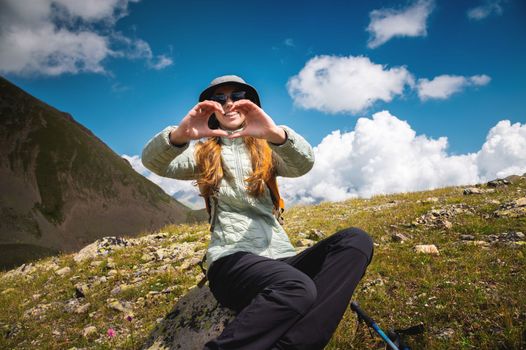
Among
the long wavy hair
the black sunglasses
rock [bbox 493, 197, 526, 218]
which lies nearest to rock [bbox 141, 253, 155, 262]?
the long wavy hair

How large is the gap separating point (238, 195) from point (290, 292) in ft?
5.07

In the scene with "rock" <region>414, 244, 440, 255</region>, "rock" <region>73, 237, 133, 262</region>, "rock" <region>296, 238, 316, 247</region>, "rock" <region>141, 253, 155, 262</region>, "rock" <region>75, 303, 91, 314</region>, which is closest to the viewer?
"rock" <region>414, 244, 440, 255</region>

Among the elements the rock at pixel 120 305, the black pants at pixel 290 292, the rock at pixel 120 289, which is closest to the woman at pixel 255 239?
the black pants at pixel 290 292

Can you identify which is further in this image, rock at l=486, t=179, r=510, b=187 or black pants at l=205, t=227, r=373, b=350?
rock at l=486, t=179, r=510, b=187

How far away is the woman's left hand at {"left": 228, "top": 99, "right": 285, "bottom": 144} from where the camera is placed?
11.7 feet

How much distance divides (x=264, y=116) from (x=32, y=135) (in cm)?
23584

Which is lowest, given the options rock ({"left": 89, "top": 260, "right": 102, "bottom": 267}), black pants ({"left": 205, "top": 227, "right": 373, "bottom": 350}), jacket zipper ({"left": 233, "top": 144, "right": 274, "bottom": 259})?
rock ({"left": 89, "top": 260, "right": 102, "bottom": 267})

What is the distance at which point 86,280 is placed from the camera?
8469mm

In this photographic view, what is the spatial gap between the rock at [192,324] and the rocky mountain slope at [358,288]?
0.06ft

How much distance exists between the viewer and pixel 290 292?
2.95m

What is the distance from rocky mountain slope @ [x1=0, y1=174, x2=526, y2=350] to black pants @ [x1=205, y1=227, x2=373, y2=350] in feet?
3.07

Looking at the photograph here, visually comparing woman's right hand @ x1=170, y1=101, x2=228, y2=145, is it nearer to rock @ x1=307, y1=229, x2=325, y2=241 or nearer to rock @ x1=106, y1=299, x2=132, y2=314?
rock @ x1=106, y1=299, x2=132, y2=314

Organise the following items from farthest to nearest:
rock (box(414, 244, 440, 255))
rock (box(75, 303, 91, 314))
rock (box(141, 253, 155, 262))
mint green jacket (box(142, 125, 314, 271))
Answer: rock (box(141, 253, 155, 262)) < rock (box(75, 303, 91, 314)) < rock (box(414, 244, 440, 255)) < mint green jacket (box(142, 125, 314, 271))

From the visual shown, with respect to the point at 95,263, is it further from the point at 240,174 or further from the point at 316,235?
the point at 240,174
